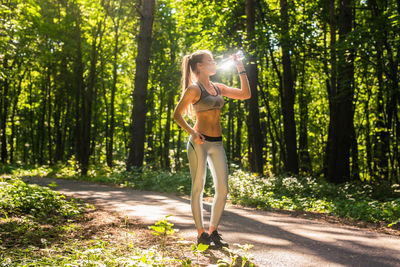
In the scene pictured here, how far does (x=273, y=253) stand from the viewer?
390cm

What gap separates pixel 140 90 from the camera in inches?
554

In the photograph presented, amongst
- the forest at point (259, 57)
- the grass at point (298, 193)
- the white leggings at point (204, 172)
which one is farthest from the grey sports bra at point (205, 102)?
the forest at point (259, 57)

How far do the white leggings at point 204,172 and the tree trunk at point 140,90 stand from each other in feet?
34.0

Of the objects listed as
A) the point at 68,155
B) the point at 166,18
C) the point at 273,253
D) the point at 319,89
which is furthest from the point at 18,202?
the point at 68,155

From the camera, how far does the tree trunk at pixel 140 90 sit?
14.1 metres

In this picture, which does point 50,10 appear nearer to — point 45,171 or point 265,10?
point 45,171

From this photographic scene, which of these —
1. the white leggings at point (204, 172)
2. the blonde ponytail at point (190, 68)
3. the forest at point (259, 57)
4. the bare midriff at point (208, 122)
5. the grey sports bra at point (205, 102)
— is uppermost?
the forest at point (259, 57)

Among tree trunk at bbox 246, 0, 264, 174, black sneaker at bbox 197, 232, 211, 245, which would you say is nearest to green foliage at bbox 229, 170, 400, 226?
tree trunk at bbox 246, 0, 264, 174

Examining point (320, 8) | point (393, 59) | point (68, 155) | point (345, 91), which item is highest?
point (320, 8)

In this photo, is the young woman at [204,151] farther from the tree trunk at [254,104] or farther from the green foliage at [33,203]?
the tree trunk at [254,104]

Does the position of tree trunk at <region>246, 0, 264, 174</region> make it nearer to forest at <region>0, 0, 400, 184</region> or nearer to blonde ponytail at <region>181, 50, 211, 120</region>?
forest at <region>0, 0, 400, 184</region>

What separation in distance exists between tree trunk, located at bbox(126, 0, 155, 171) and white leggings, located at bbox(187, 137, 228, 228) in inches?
408

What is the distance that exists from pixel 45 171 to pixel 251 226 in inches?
589

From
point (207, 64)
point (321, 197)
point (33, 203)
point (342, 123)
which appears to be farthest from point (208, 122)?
point (342, 123)
